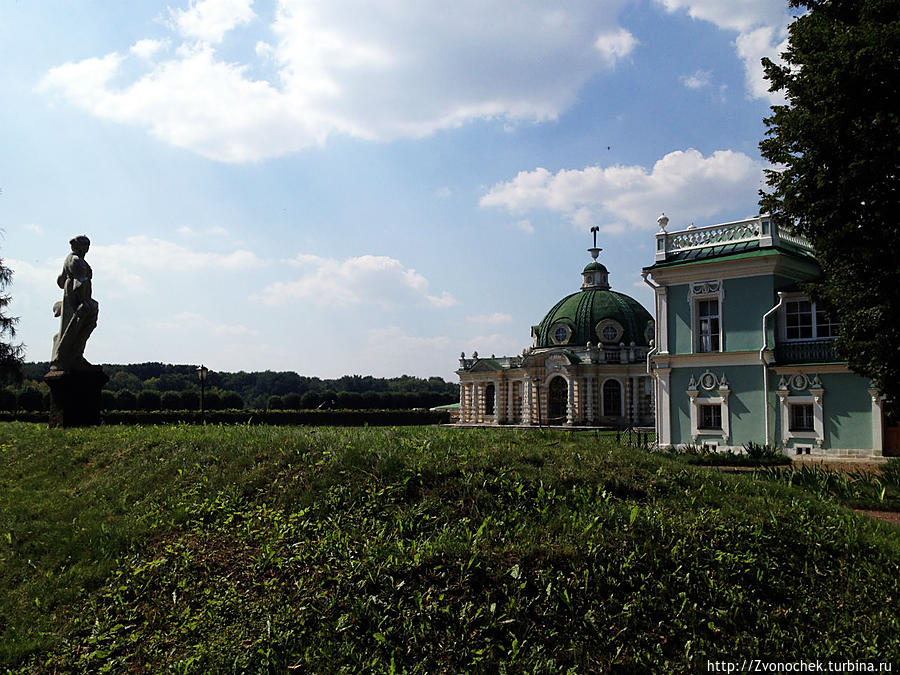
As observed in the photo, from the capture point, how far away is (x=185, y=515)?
23.7 ft

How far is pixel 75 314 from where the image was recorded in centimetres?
1304

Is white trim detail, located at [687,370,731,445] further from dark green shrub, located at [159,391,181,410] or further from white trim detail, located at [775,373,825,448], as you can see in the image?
dark green shrub, located at [159,391,181,410]

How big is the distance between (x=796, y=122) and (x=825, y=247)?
2452 millimetres

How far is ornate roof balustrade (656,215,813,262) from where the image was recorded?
21.4 meters

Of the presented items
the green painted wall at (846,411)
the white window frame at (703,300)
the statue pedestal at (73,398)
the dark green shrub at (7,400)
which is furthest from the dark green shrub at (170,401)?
the green painted wall at (846,411)

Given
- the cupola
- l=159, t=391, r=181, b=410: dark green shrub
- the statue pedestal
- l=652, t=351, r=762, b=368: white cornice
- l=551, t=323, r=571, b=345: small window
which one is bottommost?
l=159, t=391, r=181, b=410: dark green shrub

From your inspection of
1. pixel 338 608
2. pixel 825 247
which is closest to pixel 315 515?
pixel 338 608

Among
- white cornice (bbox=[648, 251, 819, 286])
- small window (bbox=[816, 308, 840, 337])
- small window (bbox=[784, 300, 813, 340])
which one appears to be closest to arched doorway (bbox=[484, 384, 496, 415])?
white cornice (bbox=[648, 251, 819, 286])

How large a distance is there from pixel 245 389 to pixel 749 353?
288ft

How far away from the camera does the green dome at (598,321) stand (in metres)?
48.8

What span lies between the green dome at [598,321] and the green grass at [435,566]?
41.1 meters

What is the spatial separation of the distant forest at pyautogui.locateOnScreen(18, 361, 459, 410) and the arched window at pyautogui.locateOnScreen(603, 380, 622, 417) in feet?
88.3

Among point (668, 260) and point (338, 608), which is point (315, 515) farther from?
point (668, 260)

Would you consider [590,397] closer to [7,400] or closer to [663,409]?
[663,409]
